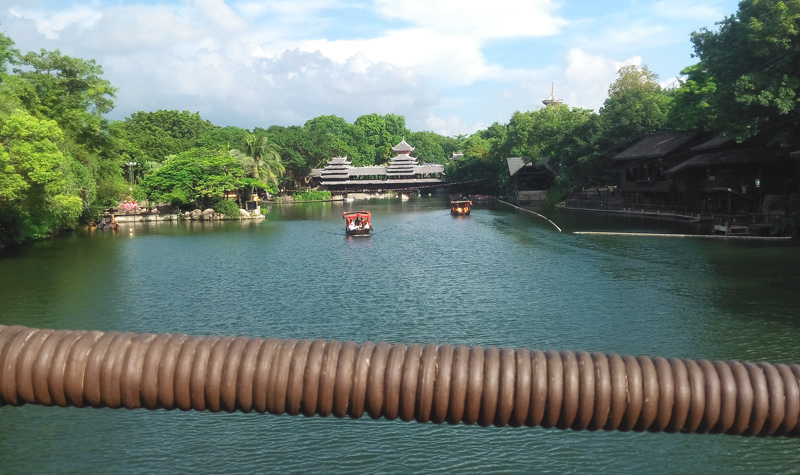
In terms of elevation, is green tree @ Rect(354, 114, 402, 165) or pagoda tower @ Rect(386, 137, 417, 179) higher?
green tree @ Rect(354, 114, 402, 165)

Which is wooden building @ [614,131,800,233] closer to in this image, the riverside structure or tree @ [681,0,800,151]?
tree @ [681,0,800,151]

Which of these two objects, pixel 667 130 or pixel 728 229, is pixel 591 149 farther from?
pixel 728 229

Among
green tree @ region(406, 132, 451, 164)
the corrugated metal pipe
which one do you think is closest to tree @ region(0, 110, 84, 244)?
the corrugated metal pipe

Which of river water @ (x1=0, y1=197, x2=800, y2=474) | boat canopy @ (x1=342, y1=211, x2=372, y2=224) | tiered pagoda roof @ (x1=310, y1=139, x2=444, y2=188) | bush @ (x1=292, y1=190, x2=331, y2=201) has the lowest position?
river water @ (x1=0, y1=197, x2=800, y2=474)

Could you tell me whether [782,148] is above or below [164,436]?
above

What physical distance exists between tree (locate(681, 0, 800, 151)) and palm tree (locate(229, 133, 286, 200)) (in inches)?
2242

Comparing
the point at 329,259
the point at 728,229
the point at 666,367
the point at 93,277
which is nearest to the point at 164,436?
the point at 666,367

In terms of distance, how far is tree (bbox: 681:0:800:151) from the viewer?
34750mm

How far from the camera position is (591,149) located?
6731cm

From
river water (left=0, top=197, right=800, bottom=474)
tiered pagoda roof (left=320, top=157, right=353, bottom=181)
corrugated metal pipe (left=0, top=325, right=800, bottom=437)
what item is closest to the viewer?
corrugated metal pipe (left=0, top=325, right=800, bottom=437)

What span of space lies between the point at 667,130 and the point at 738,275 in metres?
38.0

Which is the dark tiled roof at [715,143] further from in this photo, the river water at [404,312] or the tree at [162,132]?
the tree at [162,132]

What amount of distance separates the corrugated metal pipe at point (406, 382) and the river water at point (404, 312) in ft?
22.7

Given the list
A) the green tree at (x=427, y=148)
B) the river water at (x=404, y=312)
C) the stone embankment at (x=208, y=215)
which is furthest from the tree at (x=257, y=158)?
the green tree at (x=427, y=148)
